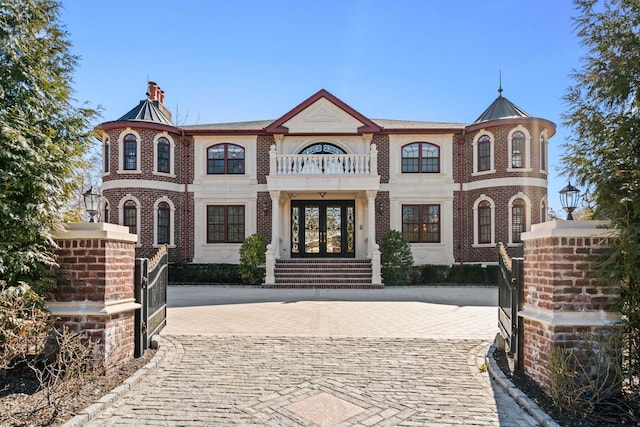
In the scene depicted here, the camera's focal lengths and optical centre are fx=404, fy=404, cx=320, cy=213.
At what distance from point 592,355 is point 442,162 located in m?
14.4

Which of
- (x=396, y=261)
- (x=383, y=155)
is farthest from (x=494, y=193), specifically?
(x=396, y=261)

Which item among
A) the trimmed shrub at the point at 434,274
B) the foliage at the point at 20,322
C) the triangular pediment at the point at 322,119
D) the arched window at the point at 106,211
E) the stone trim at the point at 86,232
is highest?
the triangular pediment at the point at 322,119

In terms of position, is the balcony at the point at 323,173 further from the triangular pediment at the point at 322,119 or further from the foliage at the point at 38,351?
the foliage at the point at 38,351

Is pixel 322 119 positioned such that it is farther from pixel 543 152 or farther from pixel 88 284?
pixel 88 284

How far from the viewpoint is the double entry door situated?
1788cm

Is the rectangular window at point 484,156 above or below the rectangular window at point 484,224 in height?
above

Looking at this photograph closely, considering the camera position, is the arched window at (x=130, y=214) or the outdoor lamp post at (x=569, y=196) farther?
the arched window at (x=130, y=214)

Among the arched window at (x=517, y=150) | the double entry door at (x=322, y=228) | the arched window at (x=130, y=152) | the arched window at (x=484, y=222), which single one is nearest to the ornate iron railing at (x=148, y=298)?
the double entry door at (x=322, y=228)

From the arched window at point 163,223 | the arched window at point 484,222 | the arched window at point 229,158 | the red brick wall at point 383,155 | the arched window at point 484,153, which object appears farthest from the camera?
the arched window at point 229,158

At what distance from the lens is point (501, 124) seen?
16.7 meters

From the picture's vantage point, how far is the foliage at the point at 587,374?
A: 3.70 m

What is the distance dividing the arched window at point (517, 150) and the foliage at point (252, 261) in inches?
432

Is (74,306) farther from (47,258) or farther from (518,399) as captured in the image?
(518,399)

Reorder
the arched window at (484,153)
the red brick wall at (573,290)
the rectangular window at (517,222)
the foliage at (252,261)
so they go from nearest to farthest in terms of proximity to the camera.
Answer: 1. the red brick wall at (573,290)
2. the foliage at (252,261)
3. the rectangular window at (517,222)
4. the arched window at (484,153)
